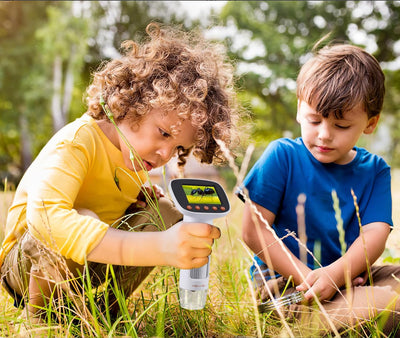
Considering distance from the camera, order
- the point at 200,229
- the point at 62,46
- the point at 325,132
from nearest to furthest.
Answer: the point at 200,229
the point at 325,132
the point at 62,46

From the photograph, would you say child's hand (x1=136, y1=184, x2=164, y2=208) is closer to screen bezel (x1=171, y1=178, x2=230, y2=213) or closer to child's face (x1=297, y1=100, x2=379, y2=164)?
screen bezel (x1=171, y1=178, x2=230, y2=213)

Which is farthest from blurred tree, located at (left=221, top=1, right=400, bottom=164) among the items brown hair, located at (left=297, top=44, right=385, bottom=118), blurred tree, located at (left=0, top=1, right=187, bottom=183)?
brown hair, located at (left=297, top=44, right=385, bottom=118)

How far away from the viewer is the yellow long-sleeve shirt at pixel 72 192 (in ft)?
4.28

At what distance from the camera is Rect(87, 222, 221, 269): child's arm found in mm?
1279

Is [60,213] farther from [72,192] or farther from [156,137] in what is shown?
[156,137]

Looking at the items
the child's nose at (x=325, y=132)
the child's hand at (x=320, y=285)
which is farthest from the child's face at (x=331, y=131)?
the child's hand at (x=320, y=285)

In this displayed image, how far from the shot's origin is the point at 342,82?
6.07 ft

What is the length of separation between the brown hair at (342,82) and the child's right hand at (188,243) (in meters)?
0.85

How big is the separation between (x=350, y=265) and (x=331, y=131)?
56 centimetres

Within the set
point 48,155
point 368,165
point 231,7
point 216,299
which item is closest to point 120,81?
point 48,155

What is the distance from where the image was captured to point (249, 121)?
2.48 meters

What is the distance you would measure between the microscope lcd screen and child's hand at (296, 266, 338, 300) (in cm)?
59

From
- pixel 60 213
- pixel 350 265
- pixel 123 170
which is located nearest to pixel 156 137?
pixel 123 170

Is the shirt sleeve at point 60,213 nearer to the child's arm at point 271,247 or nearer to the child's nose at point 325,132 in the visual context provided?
the child's arm at point 271,247
